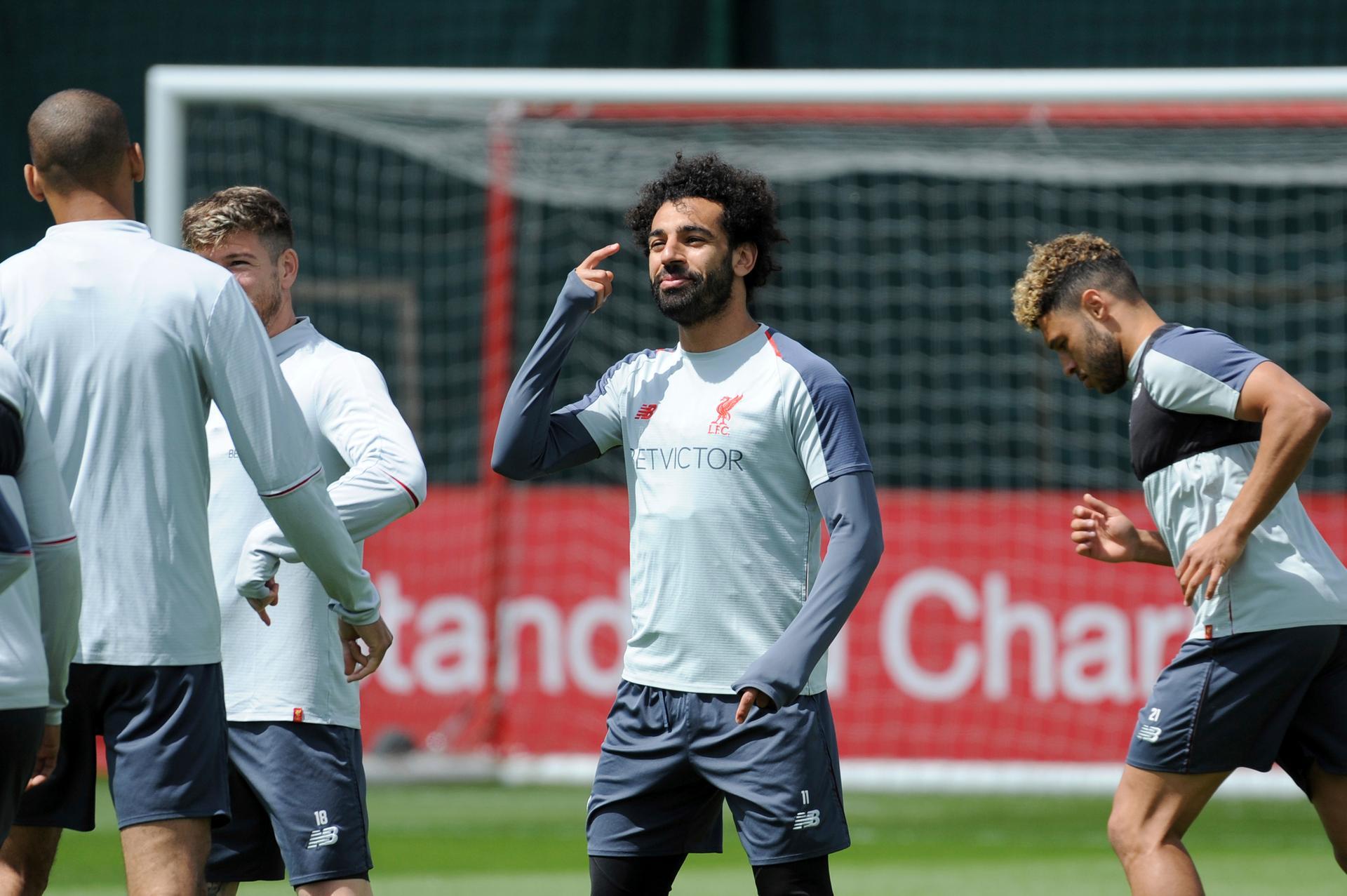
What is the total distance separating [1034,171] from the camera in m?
10.2

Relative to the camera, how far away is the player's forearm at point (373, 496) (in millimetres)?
3877

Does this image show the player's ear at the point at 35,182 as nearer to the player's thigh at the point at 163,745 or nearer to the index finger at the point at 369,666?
the player's thigh at the point at 163,745

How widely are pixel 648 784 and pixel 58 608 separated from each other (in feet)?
4.42

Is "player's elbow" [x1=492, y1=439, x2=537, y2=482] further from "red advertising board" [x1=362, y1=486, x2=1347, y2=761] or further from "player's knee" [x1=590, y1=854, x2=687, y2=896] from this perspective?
"red advertising board" [x1=362, y1=486, x2=1347, y2=761]

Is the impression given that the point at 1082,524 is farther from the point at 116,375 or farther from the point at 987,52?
the point at 987,52

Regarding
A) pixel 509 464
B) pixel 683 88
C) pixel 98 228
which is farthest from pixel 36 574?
pixel 683 88

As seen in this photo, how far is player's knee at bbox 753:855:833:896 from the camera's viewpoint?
363cm

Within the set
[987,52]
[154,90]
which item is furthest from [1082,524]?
[987,52]

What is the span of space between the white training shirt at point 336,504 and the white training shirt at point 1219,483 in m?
1.90

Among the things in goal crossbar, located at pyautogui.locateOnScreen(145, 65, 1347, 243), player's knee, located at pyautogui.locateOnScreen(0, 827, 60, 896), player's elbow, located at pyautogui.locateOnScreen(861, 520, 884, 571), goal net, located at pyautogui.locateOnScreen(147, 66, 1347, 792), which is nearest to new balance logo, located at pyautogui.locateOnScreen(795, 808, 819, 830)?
player's elbow, located at pyautogui.locateOnScreen(861, 520, 884, 571)

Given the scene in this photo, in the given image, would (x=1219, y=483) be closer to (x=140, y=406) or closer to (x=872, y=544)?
(x=872, y=544)

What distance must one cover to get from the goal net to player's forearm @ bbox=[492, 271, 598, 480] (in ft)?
13.0

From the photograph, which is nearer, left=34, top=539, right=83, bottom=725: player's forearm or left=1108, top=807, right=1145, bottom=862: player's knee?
left=34, top=539, right=83, bottom=725: player's forearm

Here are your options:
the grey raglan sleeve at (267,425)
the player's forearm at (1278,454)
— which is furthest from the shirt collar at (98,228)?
the player's forearm at (1278,454)
